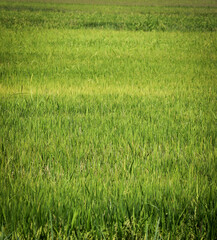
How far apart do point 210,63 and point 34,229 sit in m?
6.30

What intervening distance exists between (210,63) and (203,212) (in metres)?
5.80

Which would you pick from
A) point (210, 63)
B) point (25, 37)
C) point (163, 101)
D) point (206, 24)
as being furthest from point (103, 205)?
point (206, 24)

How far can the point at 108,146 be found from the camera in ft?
8.84

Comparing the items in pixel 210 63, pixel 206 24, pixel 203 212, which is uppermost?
pixel 206 24

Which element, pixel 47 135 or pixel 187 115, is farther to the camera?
pixel 187 115

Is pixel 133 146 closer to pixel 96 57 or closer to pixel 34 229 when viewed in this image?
pixel 34 229

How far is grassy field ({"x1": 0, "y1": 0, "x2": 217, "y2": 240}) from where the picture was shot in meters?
1.64

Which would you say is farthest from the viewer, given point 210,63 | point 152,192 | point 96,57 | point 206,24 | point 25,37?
point 206,24

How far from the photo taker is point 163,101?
4.22 m

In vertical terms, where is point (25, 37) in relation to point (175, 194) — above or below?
above

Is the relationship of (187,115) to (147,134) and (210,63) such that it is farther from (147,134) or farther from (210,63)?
(210,63)

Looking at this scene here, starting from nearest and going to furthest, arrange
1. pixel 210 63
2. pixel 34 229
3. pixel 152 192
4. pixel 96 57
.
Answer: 1. pixel 34 229
2. pixel 152 192
3. pixel 210 63
4. pixel 96 57

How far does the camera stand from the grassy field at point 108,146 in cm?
164

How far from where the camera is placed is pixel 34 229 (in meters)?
1.48
